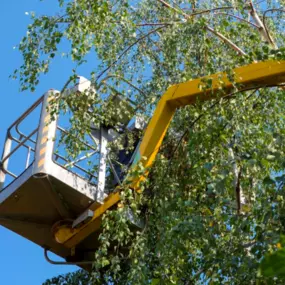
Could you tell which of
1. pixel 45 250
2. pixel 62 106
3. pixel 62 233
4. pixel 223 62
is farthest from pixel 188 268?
pixel 45 250

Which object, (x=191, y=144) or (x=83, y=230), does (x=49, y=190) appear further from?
(x=191, y=144)

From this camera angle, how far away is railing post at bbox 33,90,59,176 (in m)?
9.48

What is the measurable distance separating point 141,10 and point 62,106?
2892mm

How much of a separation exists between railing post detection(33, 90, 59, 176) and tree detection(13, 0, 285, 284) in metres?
0.79

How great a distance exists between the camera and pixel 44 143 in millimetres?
9820

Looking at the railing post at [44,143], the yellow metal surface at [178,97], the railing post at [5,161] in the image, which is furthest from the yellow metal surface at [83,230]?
the railing post at [5,161]

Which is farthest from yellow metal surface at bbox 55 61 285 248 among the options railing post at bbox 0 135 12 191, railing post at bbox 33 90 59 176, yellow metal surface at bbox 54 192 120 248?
railing post at bbox 0 135 12 191

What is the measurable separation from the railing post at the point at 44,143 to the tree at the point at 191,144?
792 millimetres

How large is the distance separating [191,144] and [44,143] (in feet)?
12.7

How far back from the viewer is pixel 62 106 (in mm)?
8852

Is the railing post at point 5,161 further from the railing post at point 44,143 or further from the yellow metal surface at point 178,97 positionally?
the yellow metal surface at point 178,97

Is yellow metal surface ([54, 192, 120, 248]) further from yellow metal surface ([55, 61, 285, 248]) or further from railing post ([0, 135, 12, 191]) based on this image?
railing post ([0, 135, 12, 191])

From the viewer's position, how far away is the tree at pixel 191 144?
5.35m

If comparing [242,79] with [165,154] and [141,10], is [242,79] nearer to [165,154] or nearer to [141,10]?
[165,154]
